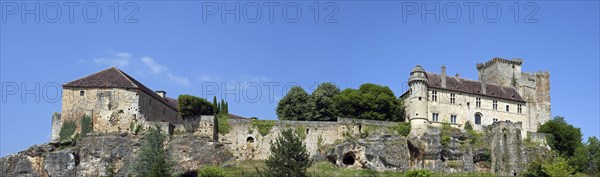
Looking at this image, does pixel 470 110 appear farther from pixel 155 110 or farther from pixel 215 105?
pixel 155 110

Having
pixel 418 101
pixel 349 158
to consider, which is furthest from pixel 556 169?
pixel 349 158

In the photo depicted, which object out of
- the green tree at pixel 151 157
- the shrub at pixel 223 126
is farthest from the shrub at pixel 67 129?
the shrub at pixel 223 126

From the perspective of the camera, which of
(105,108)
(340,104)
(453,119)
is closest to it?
(105,108)

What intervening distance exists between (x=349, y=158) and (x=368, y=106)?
6.91 meters

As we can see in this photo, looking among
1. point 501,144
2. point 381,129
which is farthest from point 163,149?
point 501,144

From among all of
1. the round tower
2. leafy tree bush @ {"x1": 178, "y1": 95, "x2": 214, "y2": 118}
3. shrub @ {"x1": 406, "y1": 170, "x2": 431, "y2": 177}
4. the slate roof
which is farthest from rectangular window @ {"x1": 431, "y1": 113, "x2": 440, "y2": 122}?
leafy tree bush @ {"x1": 178, "y1": 95, "x2": 214, "y2": 118}

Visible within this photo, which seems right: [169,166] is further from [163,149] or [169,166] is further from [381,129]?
[381,129]

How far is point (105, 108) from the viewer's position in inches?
2753

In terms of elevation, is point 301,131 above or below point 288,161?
above

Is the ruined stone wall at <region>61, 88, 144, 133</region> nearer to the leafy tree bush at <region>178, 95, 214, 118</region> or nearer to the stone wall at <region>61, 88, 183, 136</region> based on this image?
the stone wall at <region>61, 88, 183, 136</region>

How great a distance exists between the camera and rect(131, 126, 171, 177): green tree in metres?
61.9

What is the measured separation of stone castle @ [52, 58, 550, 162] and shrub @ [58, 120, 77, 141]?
0.46m

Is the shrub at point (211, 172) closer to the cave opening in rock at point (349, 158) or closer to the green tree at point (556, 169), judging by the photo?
the cave opening in rock at point (349, 158)

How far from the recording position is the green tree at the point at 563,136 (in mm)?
77875
